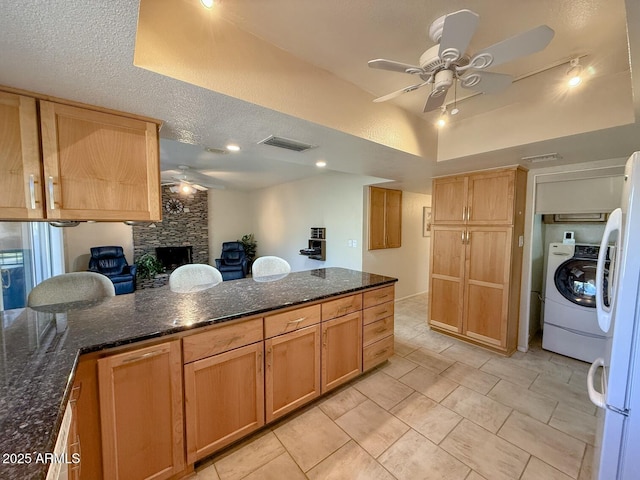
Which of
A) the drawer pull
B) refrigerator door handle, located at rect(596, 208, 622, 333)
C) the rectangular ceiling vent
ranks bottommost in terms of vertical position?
the drawer pull

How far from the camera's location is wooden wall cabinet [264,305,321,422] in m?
1.73

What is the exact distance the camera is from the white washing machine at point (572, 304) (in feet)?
8.80

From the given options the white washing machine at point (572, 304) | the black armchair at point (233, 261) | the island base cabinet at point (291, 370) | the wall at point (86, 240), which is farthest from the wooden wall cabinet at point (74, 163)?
the wall at point (86, 240)

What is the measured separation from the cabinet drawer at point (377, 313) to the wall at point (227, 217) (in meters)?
6.05

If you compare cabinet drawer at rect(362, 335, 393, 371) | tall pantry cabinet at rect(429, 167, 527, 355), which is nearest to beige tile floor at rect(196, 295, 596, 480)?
cabinet drawer at rect(362, 335, 393, 371)

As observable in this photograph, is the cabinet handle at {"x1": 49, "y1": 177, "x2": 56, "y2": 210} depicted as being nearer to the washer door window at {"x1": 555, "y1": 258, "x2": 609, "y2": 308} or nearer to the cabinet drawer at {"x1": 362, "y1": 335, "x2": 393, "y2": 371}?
the cabinet drawer at {"x1": 362, "y1": 335, "x2": 393, "y2": 371}

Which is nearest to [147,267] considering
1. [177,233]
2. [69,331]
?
[177,233]

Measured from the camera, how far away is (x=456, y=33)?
44.3 inches

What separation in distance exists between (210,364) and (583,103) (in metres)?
3.10

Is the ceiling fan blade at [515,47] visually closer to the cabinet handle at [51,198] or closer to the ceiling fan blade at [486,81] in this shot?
the ceiling fan blade at [486,81]

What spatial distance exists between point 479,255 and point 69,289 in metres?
3.95

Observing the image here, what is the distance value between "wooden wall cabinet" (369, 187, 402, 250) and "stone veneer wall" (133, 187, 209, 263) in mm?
5042

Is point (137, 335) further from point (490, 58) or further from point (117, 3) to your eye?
point (490, 58)

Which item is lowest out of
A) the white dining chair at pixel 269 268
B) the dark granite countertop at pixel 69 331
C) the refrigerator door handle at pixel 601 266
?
the dark granite countertop at pixel 69 331
